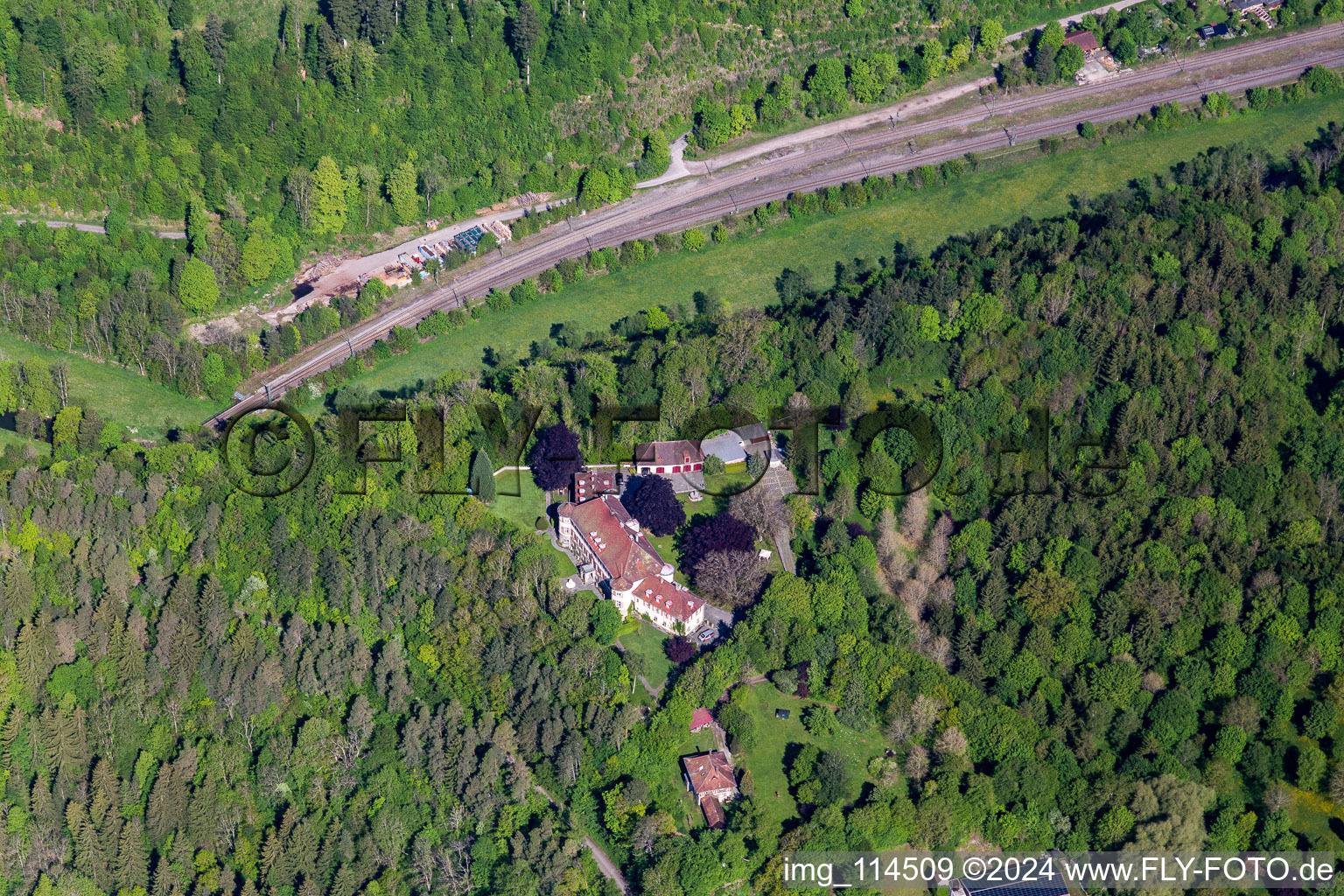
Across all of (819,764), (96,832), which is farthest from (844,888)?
(96,832)

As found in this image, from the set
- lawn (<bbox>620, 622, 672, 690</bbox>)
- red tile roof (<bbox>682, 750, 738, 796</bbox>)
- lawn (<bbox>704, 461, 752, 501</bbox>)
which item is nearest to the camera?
red tile roof (<bbox>682, 750, 738, 796</bbox>)

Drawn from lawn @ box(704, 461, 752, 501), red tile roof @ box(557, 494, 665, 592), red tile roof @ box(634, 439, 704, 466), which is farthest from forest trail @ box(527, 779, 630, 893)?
red tile roof @ box(634, 439, 704, 466)

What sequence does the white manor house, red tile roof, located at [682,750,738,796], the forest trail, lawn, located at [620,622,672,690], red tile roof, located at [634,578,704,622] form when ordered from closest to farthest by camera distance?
the forest trail → red tile roof, located at [682,750,738,796] → lawn, located at [620,622,672,690] → red tile roof, located at [634,578,704,622] → the white manor house

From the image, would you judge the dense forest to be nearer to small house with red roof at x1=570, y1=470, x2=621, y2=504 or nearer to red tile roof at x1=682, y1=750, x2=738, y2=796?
red tile roof at x1=682, y1=750, x2=738, y2=796

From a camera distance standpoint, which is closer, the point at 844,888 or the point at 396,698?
the point at 844,888

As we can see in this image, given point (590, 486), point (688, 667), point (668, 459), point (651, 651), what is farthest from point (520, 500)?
point (688, 667)

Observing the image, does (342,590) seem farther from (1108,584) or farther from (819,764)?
(1108,584)
